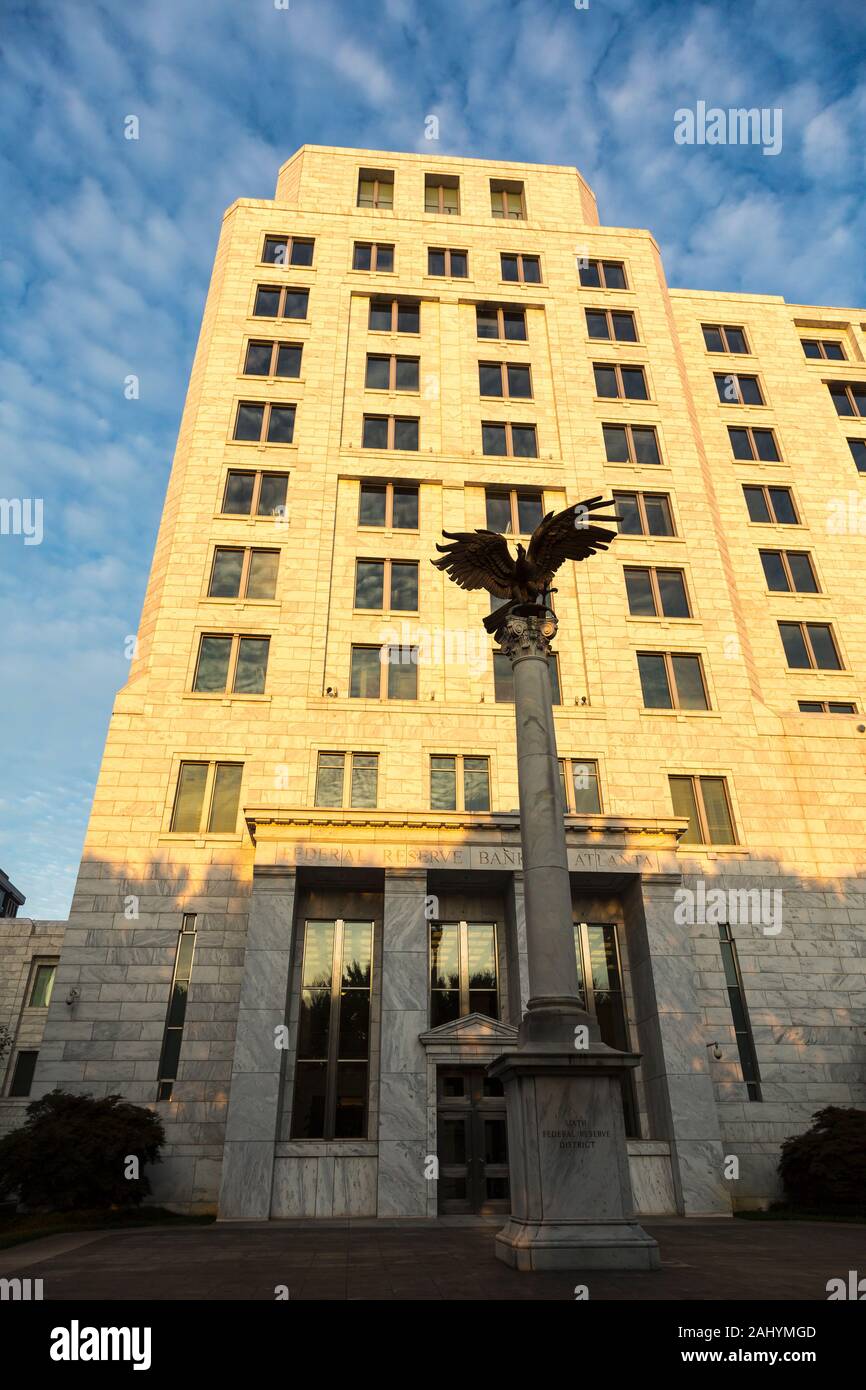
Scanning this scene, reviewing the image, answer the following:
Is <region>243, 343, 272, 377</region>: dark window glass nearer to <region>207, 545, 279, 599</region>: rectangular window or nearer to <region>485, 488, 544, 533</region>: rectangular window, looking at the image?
<region>207, 545, 279, 599</region>: rectangular window

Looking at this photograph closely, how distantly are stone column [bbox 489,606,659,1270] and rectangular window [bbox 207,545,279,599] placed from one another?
1934cm

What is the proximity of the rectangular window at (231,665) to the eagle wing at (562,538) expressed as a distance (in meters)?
14.6

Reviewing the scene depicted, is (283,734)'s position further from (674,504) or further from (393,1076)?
(674,504)

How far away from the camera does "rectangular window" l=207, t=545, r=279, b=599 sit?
31.2 meters

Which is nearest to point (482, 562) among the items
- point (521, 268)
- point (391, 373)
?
point (391, 373)

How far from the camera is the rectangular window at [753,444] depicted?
39406 millimetres

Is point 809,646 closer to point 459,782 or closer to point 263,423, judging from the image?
point 459,782

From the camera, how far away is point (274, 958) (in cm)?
2308

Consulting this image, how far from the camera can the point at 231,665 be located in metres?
29.6

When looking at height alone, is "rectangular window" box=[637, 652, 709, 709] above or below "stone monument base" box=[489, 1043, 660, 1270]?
above

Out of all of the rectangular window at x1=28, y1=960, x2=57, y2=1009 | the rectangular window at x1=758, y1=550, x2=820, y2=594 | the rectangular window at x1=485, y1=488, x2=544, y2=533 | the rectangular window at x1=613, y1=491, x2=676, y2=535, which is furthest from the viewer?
the rectangular window at x1=28, y1=960, x2=57, y2=1009

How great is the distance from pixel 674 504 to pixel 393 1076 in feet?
81.4

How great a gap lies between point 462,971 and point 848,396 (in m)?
36.0

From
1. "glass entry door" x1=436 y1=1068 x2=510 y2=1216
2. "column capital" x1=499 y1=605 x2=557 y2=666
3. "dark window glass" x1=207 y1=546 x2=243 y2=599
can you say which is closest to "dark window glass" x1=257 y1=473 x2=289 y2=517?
"dark window glass" x1=207 y1=546 x2=243 y2=599
